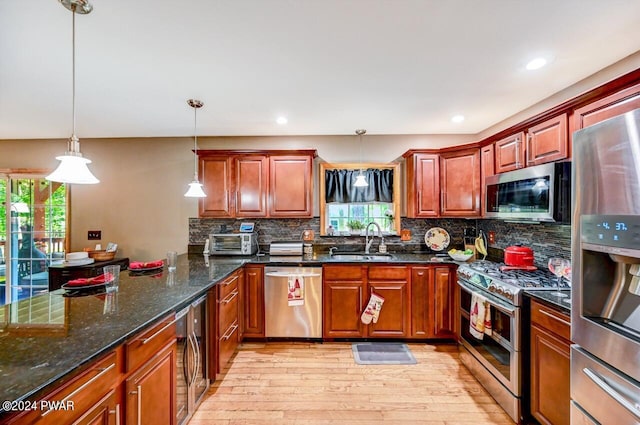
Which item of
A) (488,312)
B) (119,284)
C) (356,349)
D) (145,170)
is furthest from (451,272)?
(145,170)

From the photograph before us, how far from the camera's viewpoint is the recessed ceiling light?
191cm

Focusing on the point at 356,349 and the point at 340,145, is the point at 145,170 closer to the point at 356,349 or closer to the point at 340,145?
the point at 340,145

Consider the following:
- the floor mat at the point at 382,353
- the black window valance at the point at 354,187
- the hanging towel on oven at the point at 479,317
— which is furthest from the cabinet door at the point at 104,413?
the black window valance at the point at 354,187

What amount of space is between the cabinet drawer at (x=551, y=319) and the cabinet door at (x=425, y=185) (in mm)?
1599

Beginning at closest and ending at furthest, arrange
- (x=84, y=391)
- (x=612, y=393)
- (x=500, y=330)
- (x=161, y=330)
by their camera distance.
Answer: (x=84, y=391), (x=612, y=393), (x=161, y=330), (x=500, y=330)

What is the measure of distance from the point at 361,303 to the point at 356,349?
0.46m

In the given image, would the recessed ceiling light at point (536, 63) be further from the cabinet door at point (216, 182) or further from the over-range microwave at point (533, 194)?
the cabinet door at point (216, 182)

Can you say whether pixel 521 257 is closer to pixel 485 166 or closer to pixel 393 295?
pixel 485 166

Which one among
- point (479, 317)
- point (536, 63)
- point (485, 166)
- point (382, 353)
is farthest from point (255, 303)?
point (536, 63)

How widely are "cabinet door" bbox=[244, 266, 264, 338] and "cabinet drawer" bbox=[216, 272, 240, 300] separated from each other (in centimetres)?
22

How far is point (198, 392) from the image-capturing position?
2051 millimetres

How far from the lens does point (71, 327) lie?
1.26 meters

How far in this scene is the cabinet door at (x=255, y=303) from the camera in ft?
9.91

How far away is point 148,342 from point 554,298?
7.50 feet
